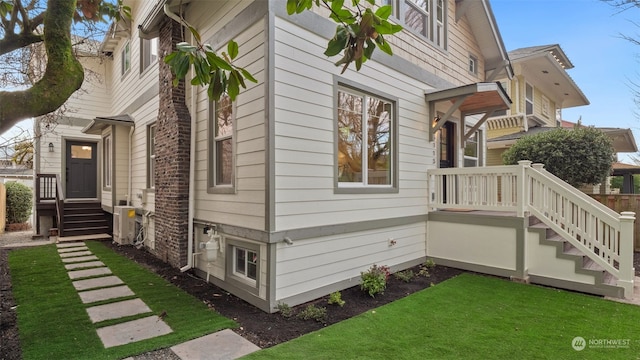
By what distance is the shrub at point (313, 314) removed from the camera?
409cm

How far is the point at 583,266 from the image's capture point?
17.0ft

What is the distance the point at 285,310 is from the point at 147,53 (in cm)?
789

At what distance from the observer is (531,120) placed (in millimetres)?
14039

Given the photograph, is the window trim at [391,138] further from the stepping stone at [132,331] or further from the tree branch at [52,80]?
the tree branch at [52,80]

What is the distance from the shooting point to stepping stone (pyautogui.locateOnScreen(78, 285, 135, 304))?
4656 mm

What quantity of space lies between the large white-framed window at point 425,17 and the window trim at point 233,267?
5266 mm

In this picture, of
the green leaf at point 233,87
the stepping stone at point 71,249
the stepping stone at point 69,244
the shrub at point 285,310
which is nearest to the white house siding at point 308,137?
the shrub at point 285,310

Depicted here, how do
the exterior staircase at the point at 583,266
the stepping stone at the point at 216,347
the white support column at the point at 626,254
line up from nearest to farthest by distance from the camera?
1. the stepping stone at the point at 216,347
2. the white support column at the point at 626,254
3. the exterior staircase at the point at 583,266

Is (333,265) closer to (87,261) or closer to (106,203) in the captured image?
(87,261)

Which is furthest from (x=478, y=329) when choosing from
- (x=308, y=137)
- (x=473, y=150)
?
(x=473, y=150)

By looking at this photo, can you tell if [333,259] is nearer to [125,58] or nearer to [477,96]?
[477,96]

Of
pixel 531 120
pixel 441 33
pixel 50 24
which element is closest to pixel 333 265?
pixel 50 24

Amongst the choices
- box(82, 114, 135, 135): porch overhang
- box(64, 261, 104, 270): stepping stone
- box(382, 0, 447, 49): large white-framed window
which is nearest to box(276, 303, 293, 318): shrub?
box(64, 261, 104, 270): stepping stone

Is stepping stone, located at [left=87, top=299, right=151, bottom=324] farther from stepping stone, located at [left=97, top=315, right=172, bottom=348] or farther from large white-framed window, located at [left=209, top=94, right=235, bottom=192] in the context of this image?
large white-framed window, located at [left=209, top=94, right=235, bottom=192]
